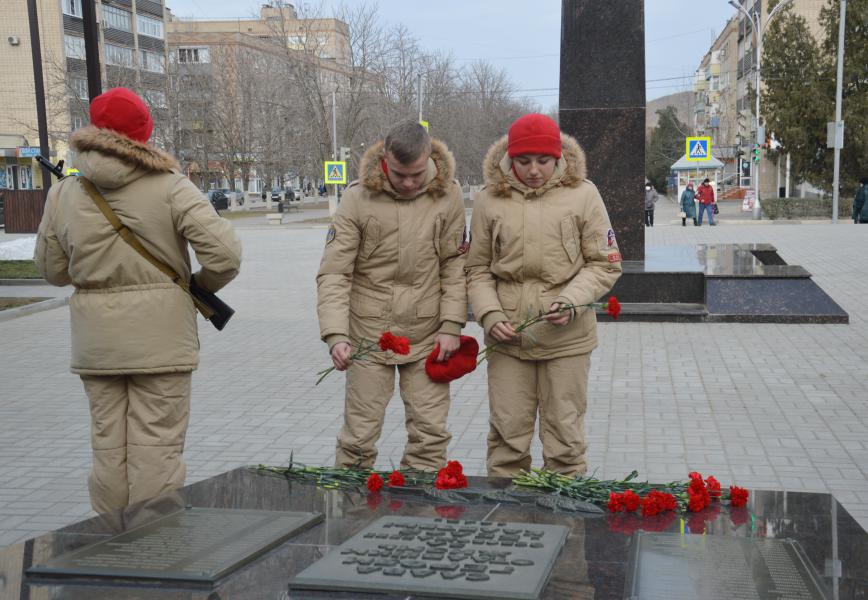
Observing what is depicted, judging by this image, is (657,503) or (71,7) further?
(71,7)

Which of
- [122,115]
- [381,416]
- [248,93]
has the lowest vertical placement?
[381,416]

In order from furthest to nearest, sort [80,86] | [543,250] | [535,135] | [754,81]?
[754,81] < [80,86] < [543,250] < [535,135]

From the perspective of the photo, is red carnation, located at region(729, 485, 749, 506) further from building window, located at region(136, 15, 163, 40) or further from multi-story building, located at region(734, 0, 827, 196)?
building window, located at region(136, 15, 163, 40)

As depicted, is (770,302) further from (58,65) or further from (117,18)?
(117,18)

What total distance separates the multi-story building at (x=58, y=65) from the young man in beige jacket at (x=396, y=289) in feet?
142

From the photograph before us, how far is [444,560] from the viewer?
118 inches

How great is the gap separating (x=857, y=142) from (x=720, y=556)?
3839 cm

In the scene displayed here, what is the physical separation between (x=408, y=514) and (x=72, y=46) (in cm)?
6097

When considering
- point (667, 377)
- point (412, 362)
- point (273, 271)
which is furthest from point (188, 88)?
point (412, 362)

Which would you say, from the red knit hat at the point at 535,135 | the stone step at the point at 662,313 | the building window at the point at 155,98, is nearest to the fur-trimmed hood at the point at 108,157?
the red knit hat at the point at 535,135

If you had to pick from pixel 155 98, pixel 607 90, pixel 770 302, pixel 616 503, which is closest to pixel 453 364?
pixel 616 503

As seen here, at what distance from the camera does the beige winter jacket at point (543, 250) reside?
4371 millimetres

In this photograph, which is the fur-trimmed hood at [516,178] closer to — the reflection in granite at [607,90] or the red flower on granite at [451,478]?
the red flower on granite at [451,478]

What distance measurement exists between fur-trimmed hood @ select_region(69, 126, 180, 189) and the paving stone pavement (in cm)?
183
